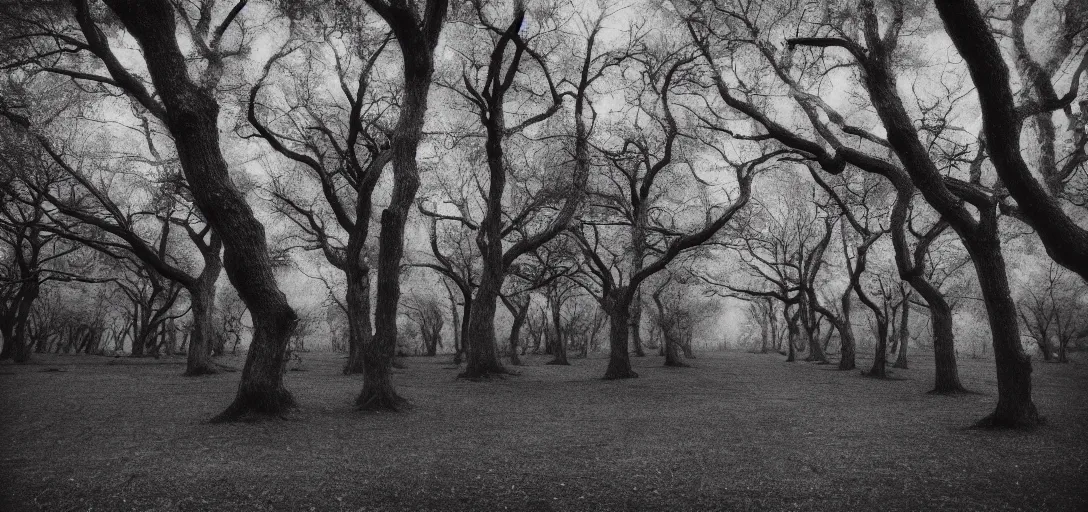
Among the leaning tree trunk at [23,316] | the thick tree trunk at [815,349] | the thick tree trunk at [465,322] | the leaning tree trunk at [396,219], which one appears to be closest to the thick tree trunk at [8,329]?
the leaning tree trunk at [23,316]

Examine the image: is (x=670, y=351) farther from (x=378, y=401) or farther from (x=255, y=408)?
(x=255, y=408)

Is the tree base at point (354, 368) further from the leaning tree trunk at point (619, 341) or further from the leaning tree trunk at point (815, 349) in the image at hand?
the leaning tree trunk at point (815, 349)

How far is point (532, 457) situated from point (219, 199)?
216 inches

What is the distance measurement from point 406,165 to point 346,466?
528 cm

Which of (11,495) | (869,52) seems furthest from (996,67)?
(11,495)

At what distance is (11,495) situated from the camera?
387 centimetres

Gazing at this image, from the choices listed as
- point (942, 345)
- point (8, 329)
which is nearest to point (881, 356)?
point (942, 345)

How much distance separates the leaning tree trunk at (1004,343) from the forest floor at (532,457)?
0.34 meters

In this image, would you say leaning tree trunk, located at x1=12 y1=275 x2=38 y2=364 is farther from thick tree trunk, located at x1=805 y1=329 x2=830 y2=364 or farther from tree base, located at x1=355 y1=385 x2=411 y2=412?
thick tree trunk, located at x1=805 y1=329 x2=830 y2=364

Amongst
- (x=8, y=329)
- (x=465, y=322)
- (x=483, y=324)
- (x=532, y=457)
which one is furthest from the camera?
(x=465, y=322)

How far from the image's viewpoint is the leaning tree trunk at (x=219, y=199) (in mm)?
6707

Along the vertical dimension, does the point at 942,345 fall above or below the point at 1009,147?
below

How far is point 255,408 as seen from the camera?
758cm

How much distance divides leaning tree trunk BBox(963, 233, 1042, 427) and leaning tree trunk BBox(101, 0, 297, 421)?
399 inches
